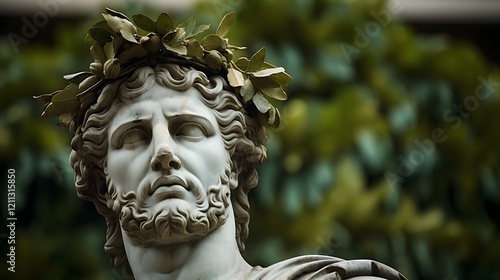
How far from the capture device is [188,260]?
7.17m

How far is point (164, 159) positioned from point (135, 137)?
0.23 metres

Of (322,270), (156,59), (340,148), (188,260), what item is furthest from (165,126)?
(340,148)

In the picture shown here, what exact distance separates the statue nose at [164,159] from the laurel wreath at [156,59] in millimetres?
422

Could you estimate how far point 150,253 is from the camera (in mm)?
7176

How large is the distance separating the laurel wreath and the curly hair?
3 cm

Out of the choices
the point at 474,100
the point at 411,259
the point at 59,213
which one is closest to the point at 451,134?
the point at 474,100

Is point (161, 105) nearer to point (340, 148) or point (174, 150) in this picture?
point (174, 150)

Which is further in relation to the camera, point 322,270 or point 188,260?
point 188,260

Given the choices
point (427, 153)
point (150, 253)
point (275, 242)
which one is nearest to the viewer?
point (150, 253)

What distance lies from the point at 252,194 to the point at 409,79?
195cm

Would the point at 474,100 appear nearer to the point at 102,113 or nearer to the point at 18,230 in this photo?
the point at 18,230

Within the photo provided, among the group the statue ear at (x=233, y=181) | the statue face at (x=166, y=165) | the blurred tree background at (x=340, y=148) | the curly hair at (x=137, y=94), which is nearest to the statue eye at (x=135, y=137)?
the statue face at (x=166, y=165)

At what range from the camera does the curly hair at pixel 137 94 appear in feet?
24.0

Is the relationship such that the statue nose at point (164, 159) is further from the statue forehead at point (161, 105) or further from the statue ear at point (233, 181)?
the statue ear at point (233, 181)
